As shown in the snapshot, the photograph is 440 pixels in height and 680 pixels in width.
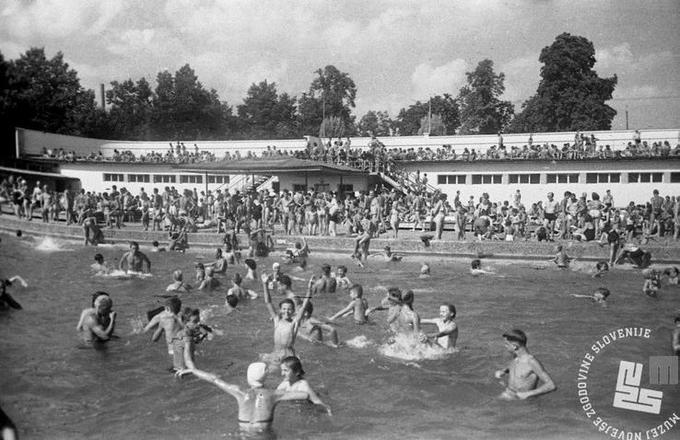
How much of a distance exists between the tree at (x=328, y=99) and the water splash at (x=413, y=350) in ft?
170

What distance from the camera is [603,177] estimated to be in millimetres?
30453

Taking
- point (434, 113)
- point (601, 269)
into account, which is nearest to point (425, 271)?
point (601, 269)

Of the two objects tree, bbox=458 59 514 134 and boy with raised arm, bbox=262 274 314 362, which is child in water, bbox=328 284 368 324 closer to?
boy with raised arm, bbox=262 274 314 362

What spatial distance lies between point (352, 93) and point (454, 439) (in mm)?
56414

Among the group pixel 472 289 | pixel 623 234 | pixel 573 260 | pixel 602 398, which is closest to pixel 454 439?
pixel 602 398

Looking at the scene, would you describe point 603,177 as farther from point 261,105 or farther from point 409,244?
point 261,105

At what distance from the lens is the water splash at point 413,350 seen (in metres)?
10.5

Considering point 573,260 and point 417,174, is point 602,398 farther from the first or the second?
point 417,174

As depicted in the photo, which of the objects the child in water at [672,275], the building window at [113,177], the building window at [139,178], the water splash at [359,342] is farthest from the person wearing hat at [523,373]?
the building window at [113,177]

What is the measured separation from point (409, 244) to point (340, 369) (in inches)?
510

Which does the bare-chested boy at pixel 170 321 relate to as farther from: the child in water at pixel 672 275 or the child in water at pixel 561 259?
the child in water at pixel 561 259

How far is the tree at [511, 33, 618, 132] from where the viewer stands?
43562 mm

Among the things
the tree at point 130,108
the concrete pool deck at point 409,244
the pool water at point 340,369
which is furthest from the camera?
the tree at point 130,108

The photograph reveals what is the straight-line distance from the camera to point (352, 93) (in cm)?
6147
